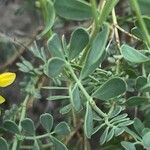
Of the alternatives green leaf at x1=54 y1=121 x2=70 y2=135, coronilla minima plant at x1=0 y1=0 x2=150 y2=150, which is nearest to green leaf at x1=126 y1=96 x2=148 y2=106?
coronilla minima plant at x1=0 y1=0 x2=150 y2=150

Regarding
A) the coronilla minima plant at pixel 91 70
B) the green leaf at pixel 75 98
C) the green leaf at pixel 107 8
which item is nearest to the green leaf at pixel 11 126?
the coronilla minima plant at pixel 91 70

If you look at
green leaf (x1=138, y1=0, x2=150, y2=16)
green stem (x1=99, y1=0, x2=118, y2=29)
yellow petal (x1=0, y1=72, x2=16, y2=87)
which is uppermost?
green stem (x1=99, y1=0, x2=118, y2=29)

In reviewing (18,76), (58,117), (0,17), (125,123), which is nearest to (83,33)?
(125,123)

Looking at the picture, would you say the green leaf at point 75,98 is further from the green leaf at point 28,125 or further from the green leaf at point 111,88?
the green leaf at point 28,125

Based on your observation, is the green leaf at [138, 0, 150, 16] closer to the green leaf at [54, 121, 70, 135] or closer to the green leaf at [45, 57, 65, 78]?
the green leaf at [45, 57, 65, 78]

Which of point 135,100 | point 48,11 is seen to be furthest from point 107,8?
point 135,100

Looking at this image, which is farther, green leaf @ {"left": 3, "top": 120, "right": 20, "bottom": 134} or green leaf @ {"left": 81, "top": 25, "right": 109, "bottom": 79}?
green leaf @ {"left": 3, "top": 120, "right": 20, "bottom": 134}
